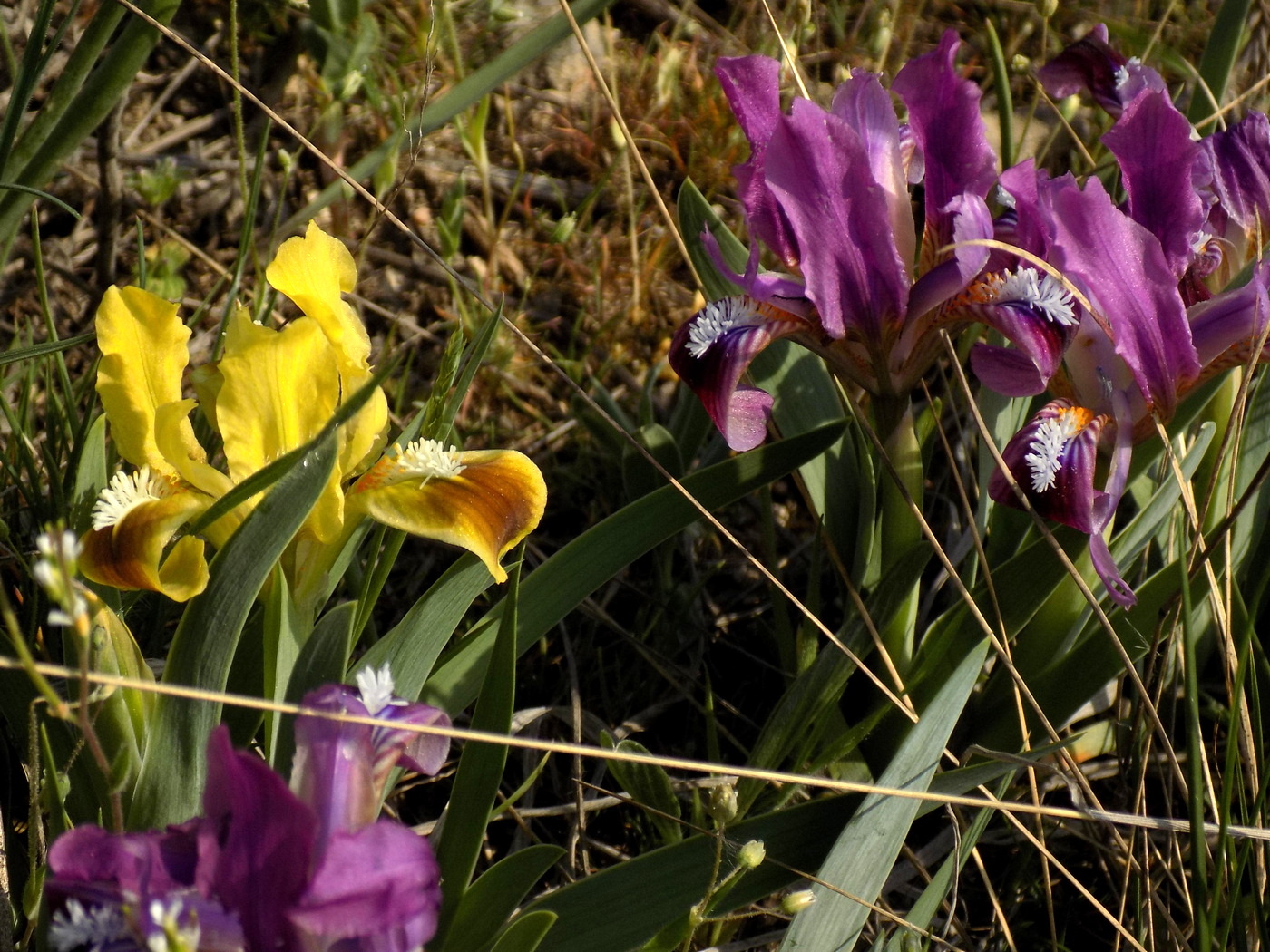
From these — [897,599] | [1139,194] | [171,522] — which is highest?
[1139,194]

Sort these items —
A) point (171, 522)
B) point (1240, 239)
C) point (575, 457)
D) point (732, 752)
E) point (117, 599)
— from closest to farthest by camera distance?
point (171, 522)
point (117, 599)
point (1240, 239)
point (732, 752)
point (575, 457)

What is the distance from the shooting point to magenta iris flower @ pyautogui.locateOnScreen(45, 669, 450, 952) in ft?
2.65

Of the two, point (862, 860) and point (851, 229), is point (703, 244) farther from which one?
point (862, 860)

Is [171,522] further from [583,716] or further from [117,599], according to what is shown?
[583,716]

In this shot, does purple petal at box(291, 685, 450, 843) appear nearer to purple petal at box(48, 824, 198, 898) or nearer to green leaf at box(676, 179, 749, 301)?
purple petal at box(48, 824, 198, 898)

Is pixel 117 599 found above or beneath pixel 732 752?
above

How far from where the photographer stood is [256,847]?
0.82m

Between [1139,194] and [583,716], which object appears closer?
[1139,194]

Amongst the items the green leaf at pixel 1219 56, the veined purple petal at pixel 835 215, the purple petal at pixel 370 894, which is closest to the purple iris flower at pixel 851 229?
the veined purple petal at pixel 835 215

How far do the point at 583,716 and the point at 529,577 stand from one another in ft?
1.29

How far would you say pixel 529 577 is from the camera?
1.31m

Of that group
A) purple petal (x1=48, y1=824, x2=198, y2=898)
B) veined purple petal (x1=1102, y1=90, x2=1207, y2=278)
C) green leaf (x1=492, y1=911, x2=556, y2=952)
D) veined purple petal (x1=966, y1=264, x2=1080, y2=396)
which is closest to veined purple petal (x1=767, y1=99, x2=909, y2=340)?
veined purple petal (x1=966, y1=264, x2=1080, y2=396)

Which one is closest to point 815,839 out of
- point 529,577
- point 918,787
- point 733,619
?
point 918,787

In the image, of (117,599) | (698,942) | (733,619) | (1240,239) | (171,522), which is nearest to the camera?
(171,522)
